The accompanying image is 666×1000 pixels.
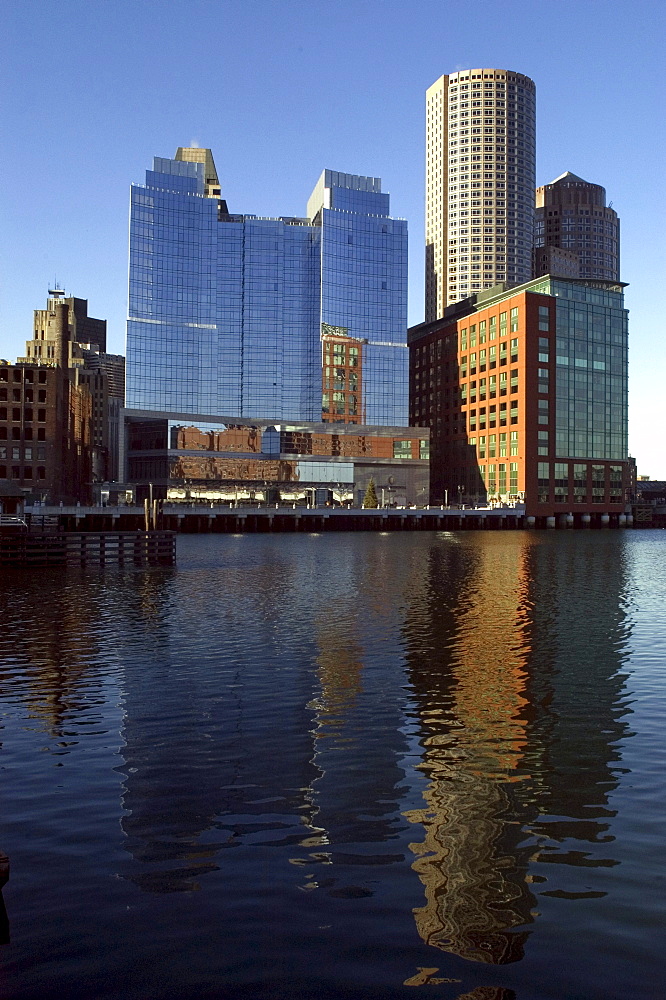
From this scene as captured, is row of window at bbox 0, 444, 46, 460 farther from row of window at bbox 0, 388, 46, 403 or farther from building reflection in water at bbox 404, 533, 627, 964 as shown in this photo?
building reflection in water at bbox 404, 533, 627, 964

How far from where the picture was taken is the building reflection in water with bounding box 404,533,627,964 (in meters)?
9.82

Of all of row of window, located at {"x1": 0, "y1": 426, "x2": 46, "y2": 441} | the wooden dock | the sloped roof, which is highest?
row of window, located at {"x1": 0, "y1": 426, "x2": 46, "y2": 441}

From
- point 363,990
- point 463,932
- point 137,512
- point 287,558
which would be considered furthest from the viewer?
point 137,512

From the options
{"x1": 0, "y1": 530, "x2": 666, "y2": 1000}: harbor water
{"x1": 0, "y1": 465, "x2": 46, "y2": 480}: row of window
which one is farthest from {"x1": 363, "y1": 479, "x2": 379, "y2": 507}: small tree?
{"x1": 0, "y1": 530, "x2": 666, "y2": 1000}: harbor water

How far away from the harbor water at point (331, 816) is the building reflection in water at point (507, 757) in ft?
0.19

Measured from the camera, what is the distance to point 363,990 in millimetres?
7906

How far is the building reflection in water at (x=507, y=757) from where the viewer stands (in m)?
9.82

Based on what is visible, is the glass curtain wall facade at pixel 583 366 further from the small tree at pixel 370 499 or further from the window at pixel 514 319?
the small tree at pixel 370 499

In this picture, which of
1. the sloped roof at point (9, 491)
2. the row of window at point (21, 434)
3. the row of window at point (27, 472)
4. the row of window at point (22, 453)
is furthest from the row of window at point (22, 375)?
the sloped roof at point (9, 491)

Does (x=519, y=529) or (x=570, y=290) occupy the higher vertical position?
(x=570, y=290)

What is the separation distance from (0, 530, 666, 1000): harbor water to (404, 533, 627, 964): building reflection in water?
0.19 ft

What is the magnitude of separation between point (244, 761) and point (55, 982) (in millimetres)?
7461

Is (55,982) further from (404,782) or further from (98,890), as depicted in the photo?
(404,782)

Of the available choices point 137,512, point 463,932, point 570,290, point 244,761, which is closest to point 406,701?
point 244,761
